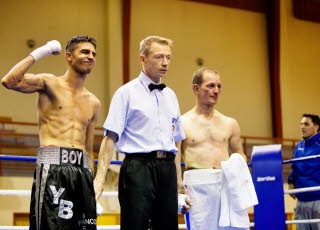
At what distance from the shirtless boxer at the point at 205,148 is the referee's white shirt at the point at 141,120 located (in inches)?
26.5

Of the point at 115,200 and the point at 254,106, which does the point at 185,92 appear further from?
the point at 115,200

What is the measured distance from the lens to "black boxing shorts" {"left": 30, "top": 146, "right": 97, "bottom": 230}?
3336 mm

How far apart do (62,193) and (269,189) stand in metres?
1.97

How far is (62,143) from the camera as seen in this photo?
11.4ft

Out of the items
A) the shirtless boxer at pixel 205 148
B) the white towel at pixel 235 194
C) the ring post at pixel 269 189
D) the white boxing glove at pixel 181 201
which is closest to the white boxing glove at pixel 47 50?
the white boxing glove at pixel 181 201

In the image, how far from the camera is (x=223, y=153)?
4395 mm

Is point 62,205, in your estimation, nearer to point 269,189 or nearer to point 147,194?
point 147,194

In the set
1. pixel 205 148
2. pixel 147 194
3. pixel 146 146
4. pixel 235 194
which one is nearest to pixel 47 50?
pixel 146 146

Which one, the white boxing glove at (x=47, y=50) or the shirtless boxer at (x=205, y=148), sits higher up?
the white boxing glove at (x=47, y=50)

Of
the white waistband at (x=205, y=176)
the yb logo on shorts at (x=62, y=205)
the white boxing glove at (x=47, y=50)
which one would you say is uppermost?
the white boxing glove at (x=47, y=50)

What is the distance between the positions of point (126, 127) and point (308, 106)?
9.58 meters

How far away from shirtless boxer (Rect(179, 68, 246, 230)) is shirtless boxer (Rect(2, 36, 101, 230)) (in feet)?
2.96

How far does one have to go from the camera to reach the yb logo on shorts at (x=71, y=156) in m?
3.45

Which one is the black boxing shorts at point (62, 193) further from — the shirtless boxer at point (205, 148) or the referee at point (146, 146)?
the shirtless boxer at point (205, 148)
